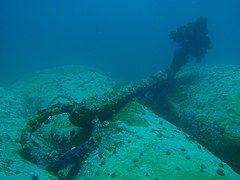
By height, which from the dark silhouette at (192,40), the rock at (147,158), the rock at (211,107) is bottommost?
the rock at (147,158)

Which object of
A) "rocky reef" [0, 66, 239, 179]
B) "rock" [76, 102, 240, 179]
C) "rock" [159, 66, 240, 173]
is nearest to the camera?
"rock" [76, 102, 240, 179]

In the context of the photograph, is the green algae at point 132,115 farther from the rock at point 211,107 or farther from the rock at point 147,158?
the rock at point 211,107

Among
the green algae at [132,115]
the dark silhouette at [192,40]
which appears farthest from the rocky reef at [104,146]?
the dark silhouette at [192,40]

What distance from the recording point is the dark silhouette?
2811 centimetres

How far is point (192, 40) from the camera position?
28.2m

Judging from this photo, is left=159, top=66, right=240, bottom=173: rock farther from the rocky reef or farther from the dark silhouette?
the dark silhouette

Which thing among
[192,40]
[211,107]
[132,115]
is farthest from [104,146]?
[192,40]

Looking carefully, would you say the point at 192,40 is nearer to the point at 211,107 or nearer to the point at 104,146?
the point at 211,107

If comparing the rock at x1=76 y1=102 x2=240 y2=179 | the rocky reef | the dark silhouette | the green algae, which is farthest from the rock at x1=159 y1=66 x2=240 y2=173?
the green algae

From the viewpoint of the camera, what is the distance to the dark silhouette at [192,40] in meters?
28.1

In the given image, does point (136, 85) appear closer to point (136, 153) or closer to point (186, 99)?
point (186, 99)

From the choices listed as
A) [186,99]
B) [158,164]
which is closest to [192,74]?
[186,99]

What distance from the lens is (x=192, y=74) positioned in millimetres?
27516

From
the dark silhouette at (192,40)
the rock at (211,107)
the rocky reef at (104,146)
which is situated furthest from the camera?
the dark silhouette at (192,40)
